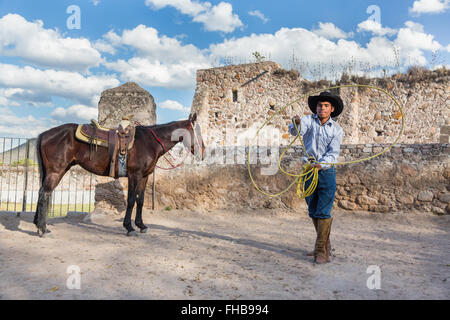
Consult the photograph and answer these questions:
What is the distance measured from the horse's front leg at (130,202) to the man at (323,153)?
104 inches

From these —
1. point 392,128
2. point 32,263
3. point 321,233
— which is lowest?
point 32,263

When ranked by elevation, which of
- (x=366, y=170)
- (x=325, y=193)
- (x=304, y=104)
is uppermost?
(x=304, y=104)

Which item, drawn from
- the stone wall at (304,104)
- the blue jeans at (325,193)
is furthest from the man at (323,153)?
the stone wall at (304,104)

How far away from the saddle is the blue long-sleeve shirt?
8.74 feet

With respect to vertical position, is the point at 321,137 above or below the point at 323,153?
above

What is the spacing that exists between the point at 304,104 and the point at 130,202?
812 cm

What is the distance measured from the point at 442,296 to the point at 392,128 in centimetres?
868

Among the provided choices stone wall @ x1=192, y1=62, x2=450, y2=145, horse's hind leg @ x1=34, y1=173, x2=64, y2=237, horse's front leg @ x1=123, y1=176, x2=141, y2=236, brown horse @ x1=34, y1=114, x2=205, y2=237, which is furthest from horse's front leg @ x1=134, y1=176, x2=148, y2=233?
stone wall @ x1=192, y1=62, x2=450, y2=145

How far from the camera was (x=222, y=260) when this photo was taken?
11.7ft

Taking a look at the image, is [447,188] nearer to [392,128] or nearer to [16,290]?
[392,128]

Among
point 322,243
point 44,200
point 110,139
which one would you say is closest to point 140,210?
point 110,139

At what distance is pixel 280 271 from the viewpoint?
10.5 feet

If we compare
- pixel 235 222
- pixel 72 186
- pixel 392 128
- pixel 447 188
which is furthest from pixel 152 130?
pixel 72 186

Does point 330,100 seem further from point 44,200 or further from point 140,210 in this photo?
point 44,200
